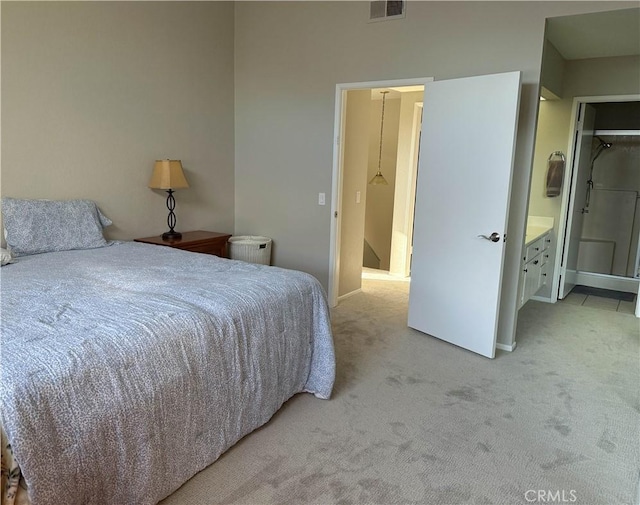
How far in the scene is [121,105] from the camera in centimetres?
365

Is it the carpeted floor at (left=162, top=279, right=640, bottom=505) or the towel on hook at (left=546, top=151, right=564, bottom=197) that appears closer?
the carpeted floor at (left=162, top=279, right=640, bottom=505)

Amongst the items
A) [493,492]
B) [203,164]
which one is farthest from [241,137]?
[493,492]

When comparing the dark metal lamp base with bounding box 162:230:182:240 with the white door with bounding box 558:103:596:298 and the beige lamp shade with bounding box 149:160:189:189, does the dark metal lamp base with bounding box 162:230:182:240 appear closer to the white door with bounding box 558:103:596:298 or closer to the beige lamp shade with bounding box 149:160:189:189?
the beige lamp shade with bounding box 149:160:189:189

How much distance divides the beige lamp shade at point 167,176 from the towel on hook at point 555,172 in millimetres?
3678

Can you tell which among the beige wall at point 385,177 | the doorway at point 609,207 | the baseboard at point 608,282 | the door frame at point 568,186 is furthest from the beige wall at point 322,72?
the baseboard at point 608,282

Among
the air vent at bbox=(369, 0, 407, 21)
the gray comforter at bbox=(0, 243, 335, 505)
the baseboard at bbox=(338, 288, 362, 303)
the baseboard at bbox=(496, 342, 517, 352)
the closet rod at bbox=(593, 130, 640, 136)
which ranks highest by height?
the air vent at bbox=(369, 0, 407, 21)

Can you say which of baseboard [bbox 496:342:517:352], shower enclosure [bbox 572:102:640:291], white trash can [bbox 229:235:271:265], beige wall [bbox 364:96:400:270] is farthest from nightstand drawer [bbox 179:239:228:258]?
shower enclosure [bbox 572:102:640:291]

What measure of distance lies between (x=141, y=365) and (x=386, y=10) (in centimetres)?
344

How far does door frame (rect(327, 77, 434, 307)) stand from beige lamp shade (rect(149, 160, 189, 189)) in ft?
4.54

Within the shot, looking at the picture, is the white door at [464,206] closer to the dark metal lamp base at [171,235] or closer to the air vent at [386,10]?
the air vent at [386,10]

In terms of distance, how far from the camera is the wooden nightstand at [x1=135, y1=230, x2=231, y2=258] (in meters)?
3.80

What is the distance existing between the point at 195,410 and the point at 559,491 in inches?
63.7

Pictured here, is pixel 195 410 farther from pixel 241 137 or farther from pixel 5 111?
pixel 241 137

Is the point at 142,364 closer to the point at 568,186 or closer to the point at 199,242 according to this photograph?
the point at 199,242
